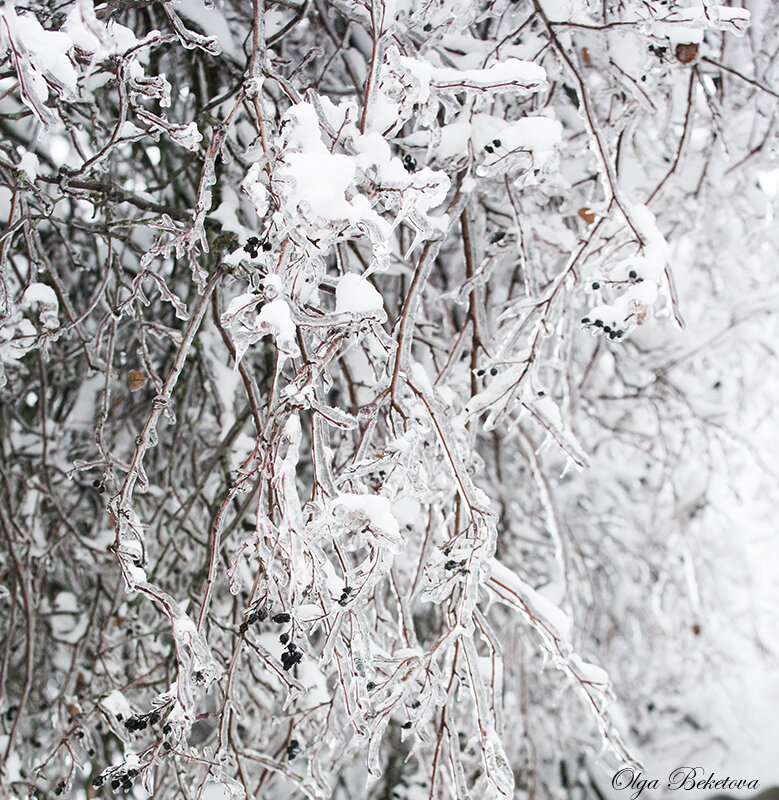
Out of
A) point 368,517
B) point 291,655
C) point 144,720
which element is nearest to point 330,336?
point 368,517

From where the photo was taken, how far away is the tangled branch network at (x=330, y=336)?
35.0 inches

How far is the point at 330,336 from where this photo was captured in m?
0.90

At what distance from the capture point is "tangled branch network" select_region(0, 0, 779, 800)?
0.89 meters

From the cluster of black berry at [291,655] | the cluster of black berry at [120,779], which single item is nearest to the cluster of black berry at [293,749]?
the cluster of black berry at [120,779]

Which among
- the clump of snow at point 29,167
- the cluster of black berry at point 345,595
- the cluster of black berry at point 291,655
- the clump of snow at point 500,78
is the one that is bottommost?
the cluster of black berry at point 291,655

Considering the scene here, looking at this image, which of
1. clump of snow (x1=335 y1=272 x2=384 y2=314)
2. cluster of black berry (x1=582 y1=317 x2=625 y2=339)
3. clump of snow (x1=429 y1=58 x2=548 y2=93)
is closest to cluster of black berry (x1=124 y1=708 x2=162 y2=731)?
clump of snow (x1=335 y1=272 x2=384 y2=314)

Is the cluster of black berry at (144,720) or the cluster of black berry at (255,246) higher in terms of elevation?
the cluster of black berry at (255,246)

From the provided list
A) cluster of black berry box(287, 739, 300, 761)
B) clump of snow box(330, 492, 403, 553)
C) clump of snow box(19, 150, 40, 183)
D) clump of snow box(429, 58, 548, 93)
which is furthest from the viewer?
cluster of black berry box(287, 739, 300, 761)

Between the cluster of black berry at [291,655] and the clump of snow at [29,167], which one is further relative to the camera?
the clump of snow at [29,167]

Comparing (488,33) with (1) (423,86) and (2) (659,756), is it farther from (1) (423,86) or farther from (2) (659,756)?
(2) (659,756)

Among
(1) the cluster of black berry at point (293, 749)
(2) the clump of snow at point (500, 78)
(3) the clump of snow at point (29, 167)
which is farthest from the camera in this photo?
(1) the cluster of black berry at point (293, 749)

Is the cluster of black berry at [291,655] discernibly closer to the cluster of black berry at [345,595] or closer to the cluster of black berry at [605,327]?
the cluster of black berry at [345,595]

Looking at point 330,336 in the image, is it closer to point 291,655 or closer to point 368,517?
point 368,517

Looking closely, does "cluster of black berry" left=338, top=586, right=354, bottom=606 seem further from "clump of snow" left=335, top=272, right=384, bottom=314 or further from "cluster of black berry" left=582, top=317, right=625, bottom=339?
"cluster of black berry" left=582, top=317, right=625, bottom=339
